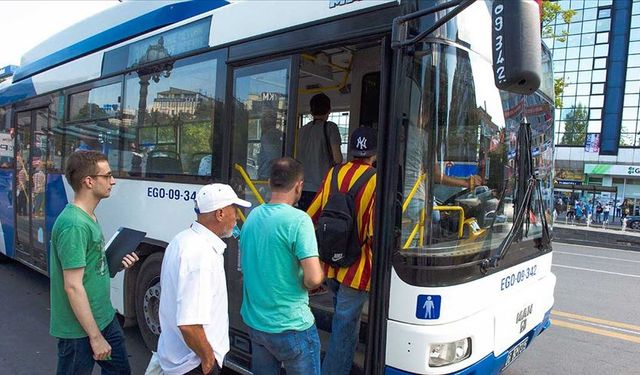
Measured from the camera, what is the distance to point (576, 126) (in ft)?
137

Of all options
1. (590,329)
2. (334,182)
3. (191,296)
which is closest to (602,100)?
(590,329)

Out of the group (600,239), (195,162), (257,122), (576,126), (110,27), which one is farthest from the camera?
(576,126)

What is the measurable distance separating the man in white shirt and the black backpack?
26.7 inches

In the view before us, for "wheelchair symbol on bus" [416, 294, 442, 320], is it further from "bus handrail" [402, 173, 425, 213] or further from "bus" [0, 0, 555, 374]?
"bus handrail" [402, 173, 425, 213]

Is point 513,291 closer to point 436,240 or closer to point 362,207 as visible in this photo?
point 436,240

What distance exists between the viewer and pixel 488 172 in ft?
9.68

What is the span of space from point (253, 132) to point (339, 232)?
1.20 meters

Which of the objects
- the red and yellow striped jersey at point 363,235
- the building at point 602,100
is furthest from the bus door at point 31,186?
the building at point 602,100

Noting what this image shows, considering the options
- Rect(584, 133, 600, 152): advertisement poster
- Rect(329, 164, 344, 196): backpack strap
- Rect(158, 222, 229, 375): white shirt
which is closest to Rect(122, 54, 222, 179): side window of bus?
Rect(329, 164, 344, 196): backpack strap

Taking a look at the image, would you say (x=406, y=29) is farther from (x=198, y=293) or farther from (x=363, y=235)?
(x=198, y=293)

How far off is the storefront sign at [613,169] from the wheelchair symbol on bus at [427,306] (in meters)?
42.8

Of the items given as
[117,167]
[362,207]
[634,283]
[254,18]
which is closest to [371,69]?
[254,18]

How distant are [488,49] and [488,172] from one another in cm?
75

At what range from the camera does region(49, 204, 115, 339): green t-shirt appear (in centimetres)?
237
